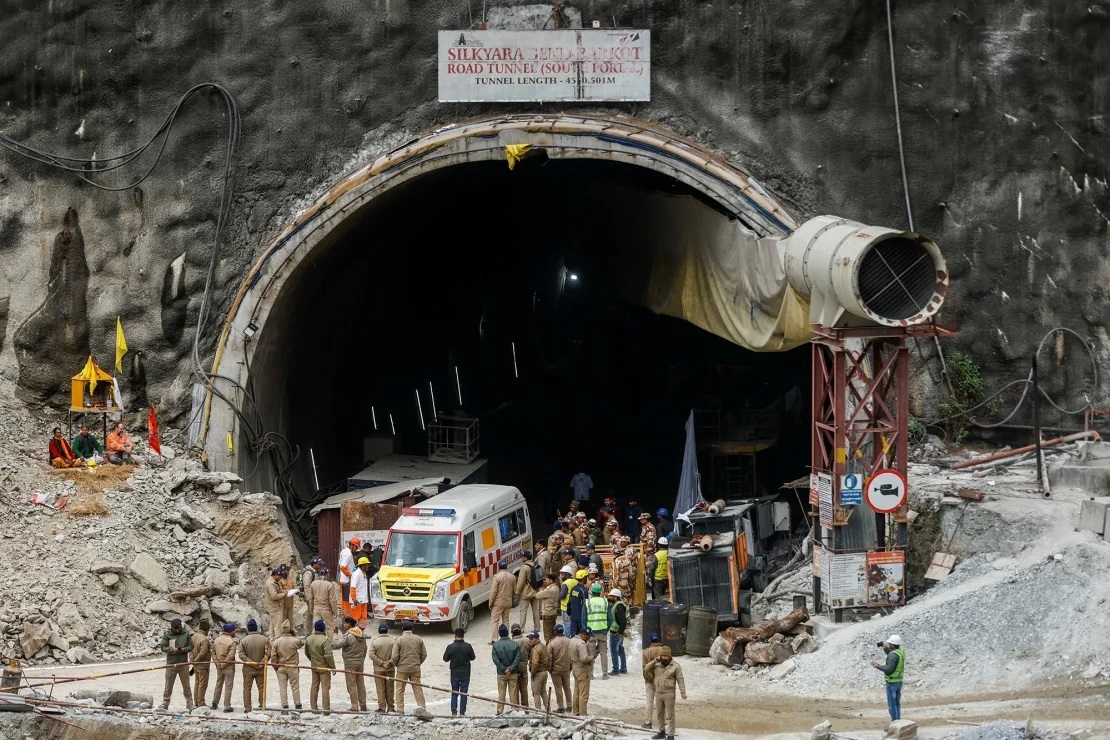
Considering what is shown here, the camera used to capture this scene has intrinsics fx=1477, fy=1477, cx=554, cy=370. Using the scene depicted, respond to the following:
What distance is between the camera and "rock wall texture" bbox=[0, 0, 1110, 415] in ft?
96.7

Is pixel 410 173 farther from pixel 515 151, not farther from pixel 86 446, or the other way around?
pixel 86 446

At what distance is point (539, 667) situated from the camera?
19750 mm

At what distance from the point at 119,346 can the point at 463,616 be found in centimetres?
946

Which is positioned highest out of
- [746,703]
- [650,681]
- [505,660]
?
[505,660]

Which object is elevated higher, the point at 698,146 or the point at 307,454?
the point at 698,146

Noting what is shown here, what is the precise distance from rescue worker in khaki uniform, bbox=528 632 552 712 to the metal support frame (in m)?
5.39

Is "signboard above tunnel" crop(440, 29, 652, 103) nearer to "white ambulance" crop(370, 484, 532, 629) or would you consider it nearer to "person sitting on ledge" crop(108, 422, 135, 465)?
"white ambulance" crop(370, 484, 532, 629)

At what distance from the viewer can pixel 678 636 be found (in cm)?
2359

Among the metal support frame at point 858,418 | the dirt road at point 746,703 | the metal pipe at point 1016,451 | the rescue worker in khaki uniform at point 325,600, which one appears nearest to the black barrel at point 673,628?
the dirt road at point 746,703

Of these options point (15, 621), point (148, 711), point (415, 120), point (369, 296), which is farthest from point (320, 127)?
point (148, 711)

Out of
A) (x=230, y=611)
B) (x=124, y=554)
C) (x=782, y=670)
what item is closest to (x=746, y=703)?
(x=782, y=670)

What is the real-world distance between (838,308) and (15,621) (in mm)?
13580

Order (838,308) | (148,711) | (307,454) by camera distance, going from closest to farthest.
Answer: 1. (148,711)
2. (838,308)
3. (307,454)

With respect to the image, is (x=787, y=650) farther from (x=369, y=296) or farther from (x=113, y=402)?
(x=369, y=296)
